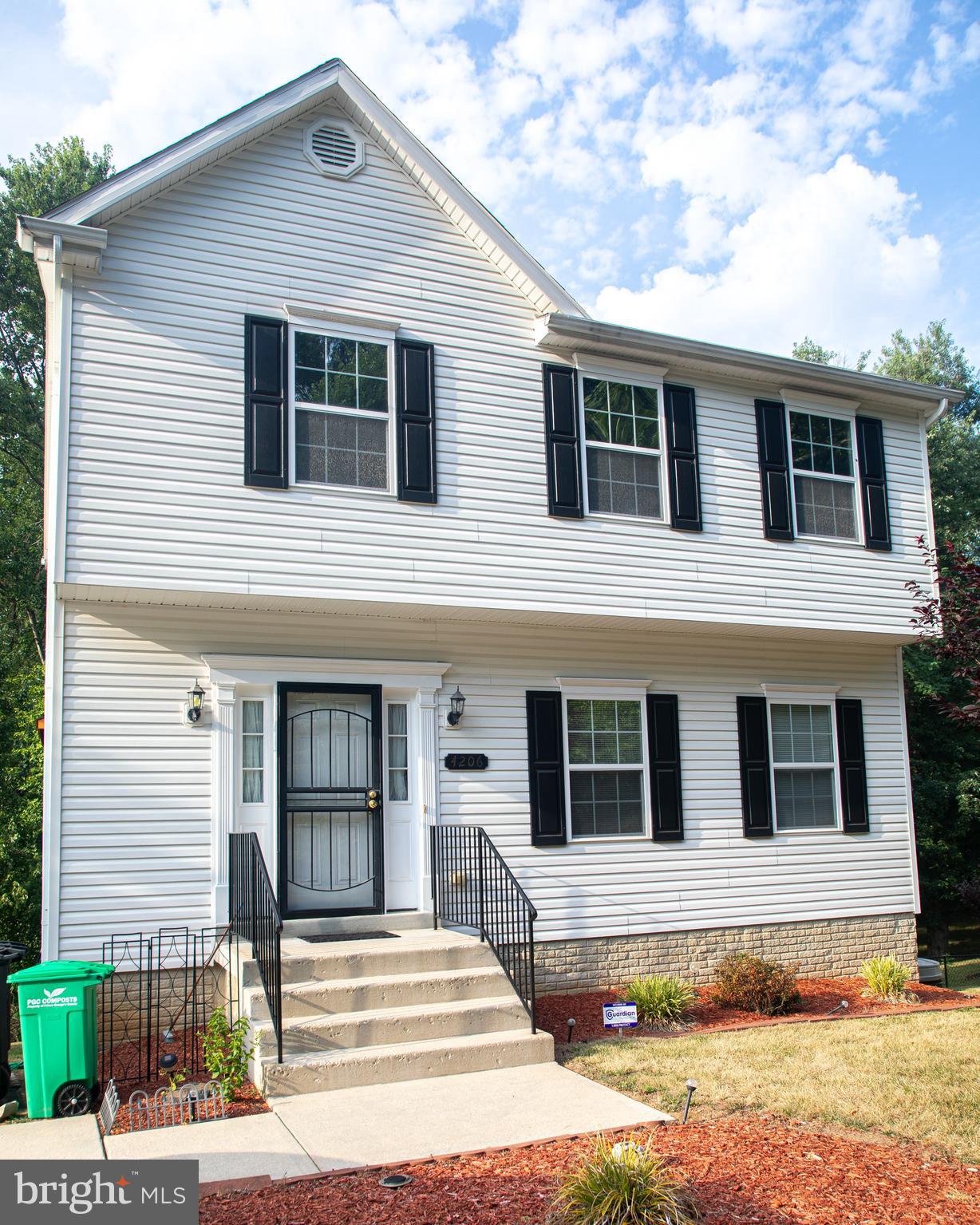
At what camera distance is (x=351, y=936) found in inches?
343

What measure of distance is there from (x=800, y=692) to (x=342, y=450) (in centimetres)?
623

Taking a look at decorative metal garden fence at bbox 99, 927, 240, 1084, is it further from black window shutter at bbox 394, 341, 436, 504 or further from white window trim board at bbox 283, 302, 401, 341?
white window trim board at bbox 283, 302, 401, 341

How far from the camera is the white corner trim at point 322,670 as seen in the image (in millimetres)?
9094

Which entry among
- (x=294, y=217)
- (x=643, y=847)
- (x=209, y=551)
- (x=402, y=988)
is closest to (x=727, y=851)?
(x=643, y=847)

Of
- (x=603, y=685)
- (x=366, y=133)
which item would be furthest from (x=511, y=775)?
(x=366, y=133)

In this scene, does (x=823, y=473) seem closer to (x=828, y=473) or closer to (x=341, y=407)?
(x=828, y=473)

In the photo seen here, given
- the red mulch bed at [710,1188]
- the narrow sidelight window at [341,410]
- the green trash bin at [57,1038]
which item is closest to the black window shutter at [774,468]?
the narrow sidelight window at [341,410]

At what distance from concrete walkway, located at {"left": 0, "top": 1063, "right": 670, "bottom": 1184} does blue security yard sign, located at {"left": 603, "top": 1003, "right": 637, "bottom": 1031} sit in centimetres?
136

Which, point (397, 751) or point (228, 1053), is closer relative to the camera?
point (228, 1053)

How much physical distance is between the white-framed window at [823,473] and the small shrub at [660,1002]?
17.5 feet

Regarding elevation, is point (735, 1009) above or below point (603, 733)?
below

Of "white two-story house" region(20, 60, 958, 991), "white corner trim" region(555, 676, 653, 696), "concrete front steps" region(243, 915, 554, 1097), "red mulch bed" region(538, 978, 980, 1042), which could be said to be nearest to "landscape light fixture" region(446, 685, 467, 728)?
"white two-story house" region(20, 60, 958, 991)

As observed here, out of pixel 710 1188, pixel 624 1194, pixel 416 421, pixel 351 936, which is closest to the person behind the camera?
pixel 624 1194

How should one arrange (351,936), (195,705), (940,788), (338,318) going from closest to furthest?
(351,936) → (195,705) → (338,318) → (940,788)
